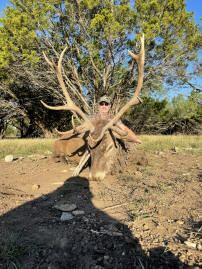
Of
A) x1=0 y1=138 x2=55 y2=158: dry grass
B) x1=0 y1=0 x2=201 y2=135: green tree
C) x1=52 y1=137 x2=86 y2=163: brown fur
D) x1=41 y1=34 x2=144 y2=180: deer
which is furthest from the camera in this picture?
x1=0 y1=0 x2=201 y2=135: green tree

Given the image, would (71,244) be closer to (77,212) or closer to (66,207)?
(77,212)

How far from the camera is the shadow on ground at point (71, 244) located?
146 cm

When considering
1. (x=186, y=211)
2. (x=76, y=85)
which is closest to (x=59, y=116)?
(x=76, y=85)

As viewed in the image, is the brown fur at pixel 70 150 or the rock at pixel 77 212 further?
the brown fur at pixel 70 150

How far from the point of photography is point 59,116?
709 inches

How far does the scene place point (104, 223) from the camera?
82.7 inches

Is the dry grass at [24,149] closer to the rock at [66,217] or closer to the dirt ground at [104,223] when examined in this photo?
the dirt ground at [104,223]

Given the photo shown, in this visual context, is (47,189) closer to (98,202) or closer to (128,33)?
(98,202)

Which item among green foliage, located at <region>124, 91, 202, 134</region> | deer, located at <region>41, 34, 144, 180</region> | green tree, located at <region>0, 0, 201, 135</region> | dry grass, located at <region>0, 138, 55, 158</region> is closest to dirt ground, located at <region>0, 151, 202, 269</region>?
deer, located at <region>41, 34, 144, 180</region>

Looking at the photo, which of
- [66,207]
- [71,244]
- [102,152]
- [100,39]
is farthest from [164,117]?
[71,244]

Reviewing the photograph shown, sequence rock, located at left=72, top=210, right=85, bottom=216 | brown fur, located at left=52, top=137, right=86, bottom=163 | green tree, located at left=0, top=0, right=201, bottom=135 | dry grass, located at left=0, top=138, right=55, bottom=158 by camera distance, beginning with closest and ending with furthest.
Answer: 1. rock, located at left=72, top=210, right=85, bottom=216
2. brown fur, located at left=52, top=137, right=86, bottom=163
3. dry grass, located at left=0, top=138, right=55, bottom=158
4. green tree, located at left=0, top=0, right=201, bottom=135

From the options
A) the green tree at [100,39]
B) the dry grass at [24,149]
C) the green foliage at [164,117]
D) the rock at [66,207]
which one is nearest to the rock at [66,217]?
the rock at [66,207]

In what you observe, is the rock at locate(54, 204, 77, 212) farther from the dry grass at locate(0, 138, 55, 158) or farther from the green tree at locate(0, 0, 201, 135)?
the green tree at locate(0, 0, 201, 135)

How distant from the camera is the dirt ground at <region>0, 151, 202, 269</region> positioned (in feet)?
4.95
